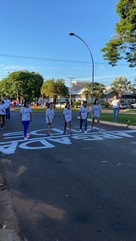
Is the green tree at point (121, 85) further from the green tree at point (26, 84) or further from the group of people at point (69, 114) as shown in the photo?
the group of people at point (69, 114)

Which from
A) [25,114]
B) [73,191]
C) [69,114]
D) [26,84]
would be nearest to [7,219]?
[73,191]

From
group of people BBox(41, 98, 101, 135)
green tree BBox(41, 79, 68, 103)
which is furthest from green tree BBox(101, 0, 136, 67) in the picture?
green tree BBox(41, 79, 68, 103)

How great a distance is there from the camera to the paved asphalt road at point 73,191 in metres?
3.96

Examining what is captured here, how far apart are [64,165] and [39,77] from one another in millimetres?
88010

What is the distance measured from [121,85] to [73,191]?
310 feet

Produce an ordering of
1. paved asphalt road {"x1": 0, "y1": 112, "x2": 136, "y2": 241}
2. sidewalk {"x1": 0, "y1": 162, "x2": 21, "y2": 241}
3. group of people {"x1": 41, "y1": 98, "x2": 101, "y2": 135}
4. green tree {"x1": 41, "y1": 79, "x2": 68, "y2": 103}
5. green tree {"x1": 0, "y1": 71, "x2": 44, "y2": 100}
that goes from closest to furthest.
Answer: sidewalk {"x1": 0, "y1": 162, "x2": 21, "y2": 241} < paved asphalt road {"x1": 0, "y1": 112, "x2": 136, "y2": 241} < group of people {"x1": 41, "y1": 98, "x2": 101, "y2": 135} < green tree {"x1": 41, "y1": 79, "x2": 68, "y2": 103} < green tree {"x1": 0, "y1": 71, "x2": 44, "y2": 100}

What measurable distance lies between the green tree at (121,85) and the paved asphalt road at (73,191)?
87.9 m

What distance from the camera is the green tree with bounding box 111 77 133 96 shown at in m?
96.0

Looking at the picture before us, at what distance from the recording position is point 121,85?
9738cm

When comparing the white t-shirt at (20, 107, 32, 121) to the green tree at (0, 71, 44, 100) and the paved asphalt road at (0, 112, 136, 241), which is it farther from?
the green tree at (0, 71, 44, 100)

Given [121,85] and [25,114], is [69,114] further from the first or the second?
[121,85]

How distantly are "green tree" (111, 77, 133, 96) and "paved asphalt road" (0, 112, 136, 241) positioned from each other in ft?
288

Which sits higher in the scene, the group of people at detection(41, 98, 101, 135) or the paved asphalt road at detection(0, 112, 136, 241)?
the group of people at detection(41, 98, 101, 135)

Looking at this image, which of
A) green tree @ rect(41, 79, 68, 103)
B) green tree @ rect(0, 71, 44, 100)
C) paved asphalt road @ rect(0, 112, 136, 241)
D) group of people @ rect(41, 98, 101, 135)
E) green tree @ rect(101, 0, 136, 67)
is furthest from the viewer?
green tree @ rect(0, 71, 44, 100)
